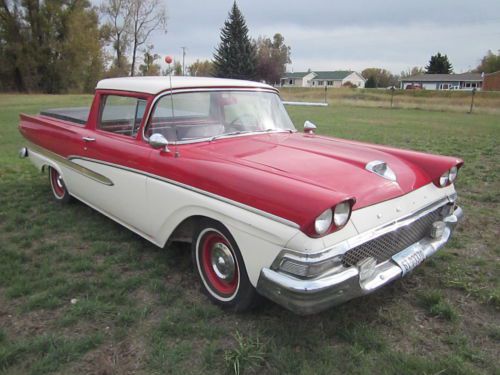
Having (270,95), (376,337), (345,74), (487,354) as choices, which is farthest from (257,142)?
(345,74)

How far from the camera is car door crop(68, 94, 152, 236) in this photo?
10.8 feet

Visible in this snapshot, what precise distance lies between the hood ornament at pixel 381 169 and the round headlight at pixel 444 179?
0.51 m

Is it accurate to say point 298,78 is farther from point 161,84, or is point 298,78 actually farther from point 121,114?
point 161,84

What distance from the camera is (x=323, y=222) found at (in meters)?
2.13

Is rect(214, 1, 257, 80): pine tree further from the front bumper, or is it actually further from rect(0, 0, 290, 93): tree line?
the front bumper

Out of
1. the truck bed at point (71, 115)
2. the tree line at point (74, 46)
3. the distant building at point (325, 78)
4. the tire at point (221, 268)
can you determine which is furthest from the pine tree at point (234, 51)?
the distant building at point (325, 78)

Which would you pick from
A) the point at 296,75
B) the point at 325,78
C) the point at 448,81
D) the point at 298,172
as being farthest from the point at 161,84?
the point at 296,75

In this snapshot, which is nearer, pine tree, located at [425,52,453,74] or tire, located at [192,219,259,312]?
tire, located at [192,219,259,312]

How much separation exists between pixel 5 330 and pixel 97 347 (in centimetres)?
66

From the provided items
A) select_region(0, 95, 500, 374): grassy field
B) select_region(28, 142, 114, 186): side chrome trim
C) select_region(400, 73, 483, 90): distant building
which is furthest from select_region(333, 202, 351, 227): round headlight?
select_region(400, 73, 483, 90): distant building

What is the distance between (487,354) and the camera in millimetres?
2367

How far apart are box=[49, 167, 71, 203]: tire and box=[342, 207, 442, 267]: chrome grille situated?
375cm

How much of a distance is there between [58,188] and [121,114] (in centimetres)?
183

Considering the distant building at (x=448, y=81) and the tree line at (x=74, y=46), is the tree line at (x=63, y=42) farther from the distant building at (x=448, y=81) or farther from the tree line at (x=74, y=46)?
the distant building at (x=448, y=81)
